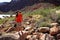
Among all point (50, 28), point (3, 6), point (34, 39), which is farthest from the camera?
point (3, 6)

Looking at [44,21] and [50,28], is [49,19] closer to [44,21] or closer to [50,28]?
[44,21]

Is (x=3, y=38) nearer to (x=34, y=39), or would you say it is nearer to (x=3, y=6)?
(x=34, y=39)

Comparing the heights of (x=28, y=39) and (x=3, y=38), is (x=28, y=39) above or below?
below

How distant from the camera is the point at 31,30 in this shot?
17.0 meters

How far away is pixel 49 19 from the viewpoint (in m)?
18.9

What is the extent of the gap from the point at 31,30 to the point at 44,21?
1.93 m

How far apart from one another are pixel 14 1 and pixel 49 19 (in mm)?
51306

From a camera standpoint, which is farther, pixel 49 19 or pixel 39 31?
pixel 49 19

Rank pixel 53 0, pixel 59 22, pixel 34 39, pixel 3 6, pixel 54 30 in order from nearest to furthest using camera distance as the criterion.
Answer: pixel 34 39, pixel 54 30, pixel 59 22, pixel 53 0, pixel 3 6

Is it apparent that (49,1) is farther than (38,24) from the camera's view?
Yes

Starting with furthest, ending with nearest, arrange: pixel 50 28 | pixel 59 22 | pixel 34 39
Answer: pixel 59 22 → pixel 50 28 → pixel 34 39

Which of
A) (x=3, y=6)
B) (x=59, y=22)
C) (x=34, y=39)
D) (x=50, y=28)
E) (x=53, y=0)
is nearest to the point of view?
(x=34, y=39)

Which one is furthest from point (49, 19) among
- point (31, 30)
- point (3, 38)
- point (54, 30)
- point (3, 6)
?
point (3, 6)

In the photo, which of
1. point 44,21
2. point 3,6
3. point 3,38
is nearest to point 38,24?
point 44,21
